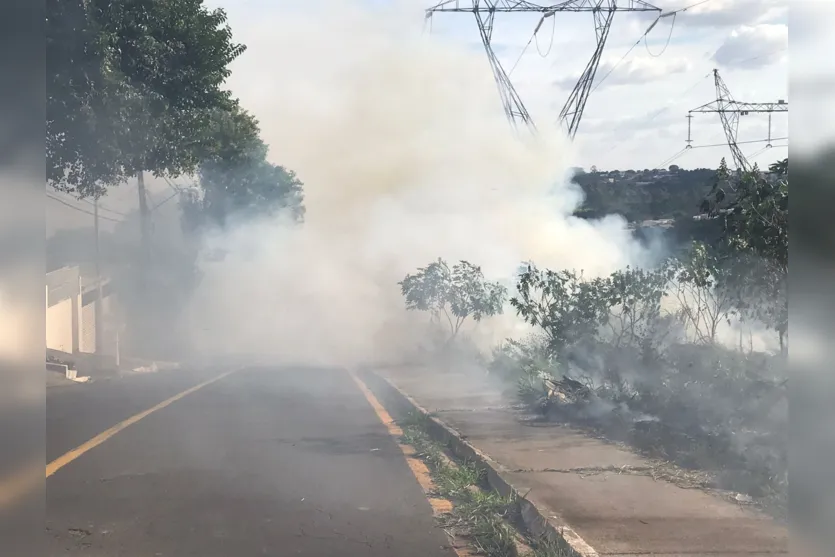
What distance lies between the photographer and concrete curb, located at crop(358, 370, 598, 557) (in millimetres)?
5086

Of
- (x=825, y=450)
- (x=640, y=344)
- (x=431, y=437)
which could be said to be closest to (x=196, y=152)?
(x=431, y=437)

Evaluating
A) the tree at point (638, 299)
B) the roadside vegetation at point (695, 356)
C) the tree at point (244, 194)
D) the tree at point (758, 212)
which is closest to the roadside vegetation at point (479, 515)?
the roadside vegetation at point (695, 356)

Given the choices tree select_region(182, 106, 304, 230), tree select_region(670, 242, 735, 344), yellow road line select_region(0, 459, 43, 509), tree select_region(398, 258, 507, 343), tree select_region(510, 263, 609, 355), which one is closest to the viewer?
yellow road line select_region(0, 459, 43, 509)

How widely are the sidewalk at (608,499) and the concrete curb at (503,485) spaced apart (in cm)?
2

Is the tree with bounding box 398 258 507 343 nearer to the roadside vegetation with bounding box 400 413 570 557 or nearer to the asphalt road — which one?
the asphalt road

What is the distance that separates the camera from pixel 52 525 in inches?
225

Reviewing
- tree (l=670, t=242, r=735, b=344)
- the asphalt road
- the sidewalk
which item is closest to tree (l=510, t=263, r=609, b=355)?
tree (l=670, t=242, r=735, b=344)

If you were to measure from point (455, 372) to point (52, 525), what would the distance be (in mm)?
15207

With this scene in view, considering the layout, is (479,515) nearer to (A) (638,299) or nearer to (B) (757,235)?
(B) (757,235)

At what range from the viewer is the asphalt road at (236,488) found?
5.41 m

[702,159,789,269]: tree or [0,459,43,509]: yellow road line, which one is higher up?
[702,159,789,269]: tree

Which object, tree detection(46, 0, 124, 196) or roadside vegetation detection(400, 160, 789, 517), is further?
tree detection(46, 0, 124, 196)

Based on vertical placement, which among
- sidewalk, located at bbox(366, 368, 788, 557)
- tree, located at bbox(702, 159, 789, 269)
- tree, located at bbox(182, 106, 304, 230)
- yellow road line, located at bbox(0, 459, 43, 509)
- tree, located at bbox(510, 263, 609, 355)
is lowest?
sidewalk, located at bbox(366, 368, 788, 557)

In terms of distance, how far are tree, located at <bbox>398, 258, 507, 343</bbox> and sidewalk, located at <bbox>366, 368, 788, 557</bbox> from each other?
13.2 meters
